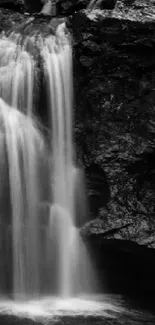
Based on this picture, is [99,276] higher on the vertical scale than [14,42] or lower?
lower

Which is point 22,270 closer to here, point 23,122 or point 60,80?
point 23,122

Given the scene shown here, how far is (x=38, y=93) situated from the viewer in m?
10.7

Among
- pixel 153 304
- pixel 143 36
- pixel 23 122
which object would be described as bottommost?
pixel 153 304

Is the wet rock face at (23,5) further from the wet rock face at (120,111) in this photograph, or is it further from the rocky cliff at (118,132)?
the wet rock face at (120,111)

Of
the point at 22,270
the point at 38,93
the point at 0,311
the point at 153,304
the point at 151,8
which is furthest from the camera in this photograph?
the point at 151,8

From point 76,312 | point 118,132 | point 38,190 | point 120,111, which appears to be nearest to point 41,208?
point 38,190

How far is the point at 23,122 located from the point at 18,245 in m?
2.92

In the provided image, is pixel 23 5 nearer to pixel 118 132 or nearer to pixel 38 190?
pixel 118 132

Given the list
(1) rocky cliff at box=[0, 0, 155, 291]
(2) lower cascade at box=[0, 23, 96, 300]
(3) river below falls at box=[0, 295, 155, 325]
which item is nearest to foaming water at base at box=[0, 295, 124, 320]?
(3) river below falls at box=[0, 295, 155, 325]

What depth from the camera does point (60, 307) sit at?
8844mm

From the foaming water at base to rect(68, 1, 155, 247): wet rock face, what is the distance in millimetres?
1611

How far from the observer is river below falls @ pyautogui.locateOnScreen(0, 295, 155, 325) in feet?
26.7

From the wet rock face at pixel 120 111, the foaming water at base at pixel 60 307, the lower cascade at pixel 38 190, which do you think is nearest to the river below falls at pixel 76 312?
the foaming water at base at pixel 60 307

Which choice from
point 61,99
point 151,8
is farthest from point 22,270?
point 151,8
